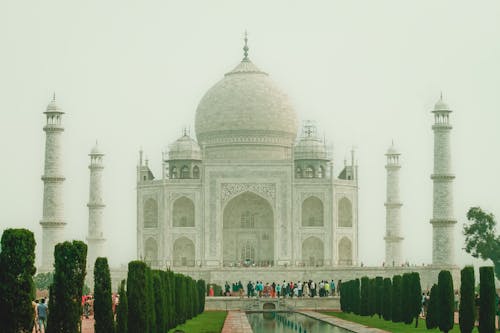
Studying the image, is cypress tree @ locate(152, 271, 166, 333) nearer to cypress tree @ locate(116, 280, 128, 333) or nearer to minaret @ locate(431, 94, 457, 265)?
cypress tree @ locate(116, 280, 128, 333)

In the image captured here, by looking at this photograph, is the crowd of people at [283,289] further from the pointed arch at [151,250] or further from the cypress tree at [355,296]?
the cypress tree at [355,296]

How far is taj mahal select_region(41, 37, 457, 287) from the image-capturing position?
39844 mm

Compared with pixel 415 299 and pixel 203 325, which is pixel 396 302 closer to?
pixel 415 299

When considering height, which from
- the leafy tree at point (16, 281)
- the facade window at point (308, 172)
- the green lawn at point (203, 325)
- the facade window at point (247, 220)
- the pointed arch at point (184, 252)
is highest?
the facade window at point (308, 172)

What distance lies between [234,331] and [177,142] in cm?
2306

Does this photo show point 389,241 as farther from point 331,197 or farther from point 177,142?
point 177,142

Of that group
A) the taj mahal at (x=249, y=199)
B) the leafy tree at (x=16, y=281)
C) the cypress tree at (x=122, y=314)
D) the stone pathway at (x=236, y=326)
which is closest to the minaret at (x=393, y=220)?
the taj mahal at (x=249, y=199)

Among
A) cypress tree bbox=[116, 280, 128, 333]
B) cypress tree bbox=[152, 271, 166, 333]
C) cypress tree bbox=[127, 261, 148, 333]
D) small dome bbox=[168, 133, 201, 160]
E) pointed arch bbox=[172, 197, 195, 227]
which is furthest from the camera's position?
small dome bbox=[168, 133, 201, 160]

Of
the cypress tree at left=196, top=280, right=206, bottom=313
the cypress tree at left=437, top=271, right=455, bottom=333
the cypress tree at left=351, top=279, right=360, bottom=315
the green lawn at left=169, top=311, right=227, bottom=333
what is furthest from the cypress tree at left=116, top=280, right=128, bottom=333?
the cypress tree at left=196, top=280, right=206, bottom=313

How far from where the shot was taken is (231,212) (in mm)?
41875

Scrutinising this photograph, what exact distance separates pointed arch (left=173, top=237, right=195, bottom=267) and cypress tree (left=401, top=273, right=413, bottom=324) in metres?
17.9

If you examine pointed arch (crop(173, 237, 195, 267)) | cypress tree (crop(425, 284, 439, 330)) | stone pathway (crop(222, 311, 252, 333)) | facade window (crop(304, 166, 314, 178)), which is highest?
facade window (crop(304, 166, 314, 178))

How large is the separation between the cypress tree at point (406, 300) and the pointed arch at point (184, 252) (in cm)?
1785

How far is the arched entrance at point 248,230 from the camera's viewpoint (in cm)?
4128
